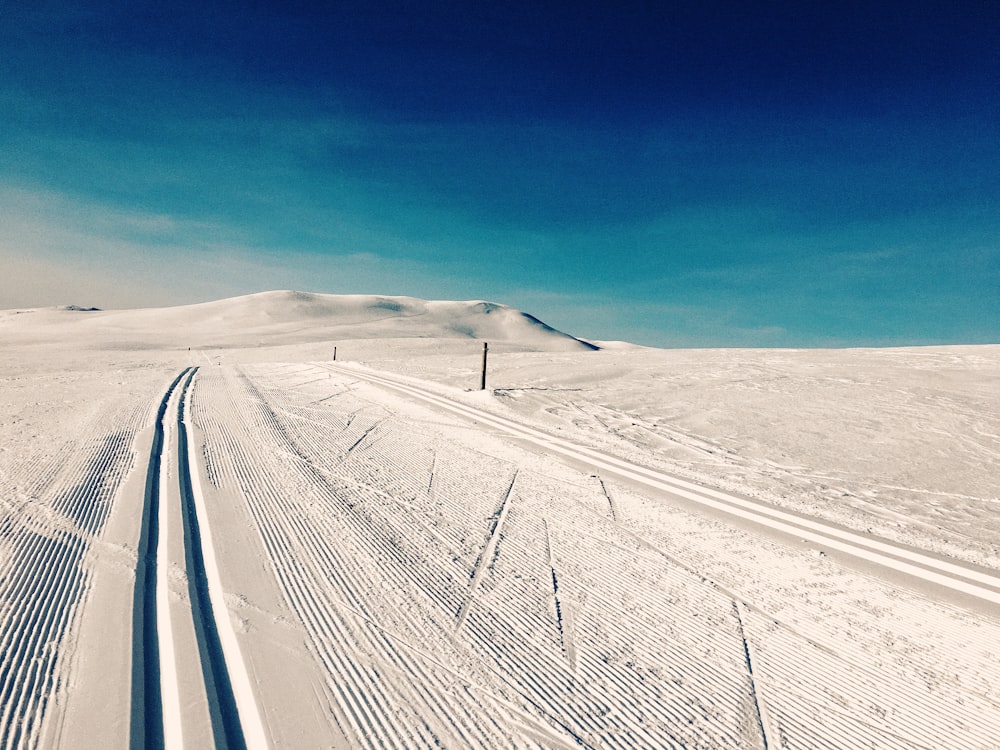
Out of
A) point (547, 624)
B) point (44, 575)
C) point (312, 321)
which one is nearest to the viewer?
point (547, 624)

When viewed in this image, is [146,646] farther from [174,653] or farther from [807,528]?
[807,528]

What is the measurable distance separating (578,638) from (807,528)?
10.9 ft

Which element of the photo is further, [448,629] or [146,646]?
[448,629]

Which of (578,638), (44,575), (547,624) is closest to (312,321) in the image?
(44,575)

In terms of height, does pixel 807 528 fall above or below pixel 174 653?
above

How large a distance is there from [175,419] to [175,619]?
7522 mm

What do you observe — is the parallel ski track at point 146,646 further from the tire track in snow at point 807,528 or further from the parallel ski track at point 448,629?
the tire track in snow at point 807,528

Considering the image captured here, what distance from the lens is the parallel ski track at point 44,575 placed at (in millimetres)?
2457

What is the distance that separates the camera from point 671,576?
401cm

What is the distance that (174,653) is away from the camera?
2811 millimetres

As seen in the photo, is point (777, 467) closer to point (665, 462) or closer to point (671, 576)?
point (665, 462)

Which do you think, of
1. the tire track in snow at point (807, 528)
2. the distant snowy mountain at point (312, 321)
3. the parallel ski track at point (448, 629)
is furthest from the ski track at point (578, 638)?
the distant snowy mountain at point (312, 321)

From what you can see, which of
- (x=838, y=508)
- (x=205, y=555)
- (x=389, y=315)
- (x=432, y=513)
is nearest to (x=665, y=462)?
(x=838, y=508)

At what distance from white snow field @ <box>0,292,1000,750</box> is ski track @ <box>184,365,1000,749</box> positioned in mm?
17
